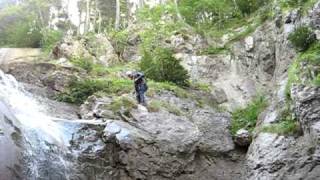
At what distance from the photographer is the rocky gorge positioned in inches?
531

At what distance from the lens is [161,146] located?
Answer: 1495cm

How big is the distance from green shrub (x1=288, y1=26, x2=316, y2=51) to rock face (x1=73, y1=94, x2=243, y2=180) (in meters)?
3.71

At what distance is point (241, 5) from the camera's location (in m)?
24.0

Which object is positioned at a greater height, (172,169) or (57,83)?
(57,83)

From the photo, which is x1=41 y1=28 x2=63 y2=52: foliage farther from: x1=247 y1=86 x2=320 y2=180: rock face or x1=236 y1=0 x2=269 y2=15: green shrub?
x1=247 y1=86 x2=320 y2=180: rock face

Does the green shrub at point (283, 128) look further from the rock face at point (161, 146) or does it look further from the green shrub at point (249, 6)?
the green shrub at point (249, 6)

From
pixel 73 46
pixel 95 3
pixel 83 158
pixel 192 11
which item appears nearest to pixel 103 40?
pixel 73 46

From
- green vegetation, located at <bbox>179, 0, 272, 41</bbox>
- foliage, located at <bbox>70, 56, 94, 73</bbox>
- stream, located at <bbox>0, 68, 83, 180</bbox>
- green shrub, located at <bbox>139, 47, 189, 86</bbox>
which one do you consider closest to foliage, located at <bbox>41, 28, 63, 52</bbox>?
foliage, located at <bbox>70, 56, 94, 73</bbox>

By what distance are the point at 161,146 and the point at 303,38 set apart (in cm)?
626

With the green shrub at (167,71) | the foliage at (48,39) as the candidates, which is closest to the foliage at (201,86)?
the green shrub at (167,71)

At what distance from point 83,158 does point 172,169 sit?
9.19ft

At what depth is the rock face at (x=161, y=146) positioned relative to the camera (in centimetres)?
1421

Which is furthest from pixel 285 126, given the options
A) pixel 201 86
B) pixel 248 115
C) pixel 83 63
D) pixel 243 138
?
pixel 83 63

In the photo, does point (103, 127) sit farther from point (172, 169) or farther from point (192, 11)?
point (192, 11)
